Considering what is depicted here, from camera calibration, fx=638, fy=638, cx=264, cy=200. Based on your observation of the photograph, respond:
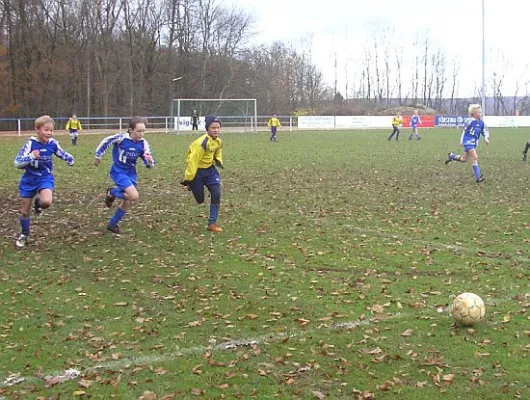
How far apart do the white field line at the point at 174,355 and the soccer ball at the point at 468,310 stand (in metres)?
0.56

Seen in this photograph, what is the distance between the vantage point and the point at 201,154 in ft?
32.4

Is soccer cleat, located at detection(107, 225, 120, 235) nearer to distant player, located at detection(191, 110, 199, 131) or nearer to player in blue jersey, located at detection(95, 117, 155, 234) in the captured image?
player in blue jersey, located at detection(95, 117, 155, 234)

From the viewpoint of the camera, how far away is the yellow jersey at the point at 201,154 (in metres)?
9.80

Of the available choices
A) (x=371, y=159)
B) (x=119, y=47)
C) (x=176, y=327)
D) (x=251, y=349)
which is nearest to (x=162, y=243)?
(x=176, y=327)

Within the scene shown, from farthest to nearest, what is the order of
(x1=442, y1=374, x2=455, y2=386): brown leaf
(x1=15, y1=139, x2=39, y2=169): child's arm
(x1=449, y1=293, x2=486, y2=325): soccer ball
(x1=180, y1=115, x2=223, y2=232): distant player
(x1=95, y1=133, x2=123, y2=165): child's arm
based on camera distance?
(x1=180, y1=115, x2=223, y2=232): distant player
(x1=95, y1=133, x2=123, y2=165): child's arm
(x1=15, y1=139, x2=39, y2=169): child's arm
(x1=449, y1=293, x2=486, y2=325): soccer ball
(x1=442, y1=374, x2=455, y2=386): brown leaf

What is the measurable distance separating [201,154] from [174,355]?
5.19m

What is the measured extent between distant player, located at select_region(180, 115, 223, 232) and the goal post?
36587mm

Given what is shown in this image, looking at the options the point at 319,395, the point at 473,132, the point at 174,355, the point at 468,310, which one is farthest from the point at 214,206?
the point at 473,132

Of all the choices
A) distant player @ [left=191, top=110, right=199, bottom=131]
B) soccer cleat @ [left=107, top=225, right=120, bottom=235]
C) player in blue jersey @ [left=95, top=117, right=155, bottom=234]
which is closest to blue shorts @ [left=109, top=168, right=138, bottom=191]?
player in blue jersey @ [left=95, top=117, right=155, bottom=234]

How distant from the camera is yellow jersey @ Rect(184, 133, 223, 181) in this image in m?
9.80

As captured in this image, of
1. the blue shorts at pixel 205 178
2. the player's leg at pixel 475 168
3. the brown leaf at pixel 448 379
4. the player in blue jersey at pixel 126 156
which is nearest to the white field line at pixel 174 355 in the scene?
the brown leaf at pixel 448 379

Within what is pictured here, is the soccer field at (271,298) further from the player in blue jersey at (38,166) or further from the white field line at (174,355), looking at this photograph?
the player in blue jersey at (38,166)

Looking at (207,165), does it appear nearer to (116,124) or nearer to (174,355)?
(174,355)

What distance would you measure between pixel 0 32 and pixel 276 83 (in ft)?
102
